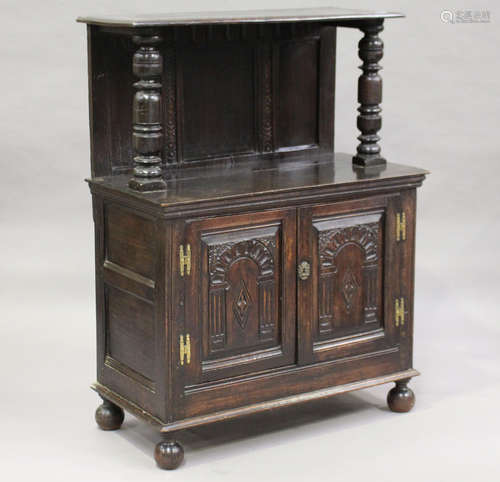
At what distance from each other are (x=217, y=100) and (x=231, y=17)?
0.62m

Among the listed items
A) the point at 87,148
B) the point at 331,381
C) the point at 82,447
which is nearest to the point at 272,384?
the point at 331,381

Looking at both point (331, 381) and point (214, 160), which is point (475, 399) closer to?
point (331, 381)

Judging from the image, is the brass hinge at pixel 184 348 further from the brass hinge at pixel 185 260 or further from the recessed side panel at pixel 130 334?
the brass hinge at pixel 185 260

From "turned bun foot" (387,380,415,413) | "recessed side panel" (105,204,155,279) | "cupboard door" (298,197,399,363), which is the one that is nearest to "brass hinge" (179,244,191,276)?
"recessed side panel" (105,204,155,279)

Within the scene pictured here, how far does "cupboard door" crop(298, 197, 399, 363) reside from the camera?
5332mm

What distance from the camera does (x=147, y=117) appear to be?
500 cm

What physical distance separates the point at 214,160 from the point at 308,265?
65 centimetres

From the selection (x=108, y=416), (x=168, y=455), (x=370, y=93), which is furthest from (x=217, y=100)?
(x=168, y=455)

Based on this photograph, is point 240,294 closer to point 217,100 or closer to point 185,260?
point 185,260

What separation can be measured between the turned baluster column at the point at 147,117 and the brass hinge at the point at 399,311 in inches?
44.4

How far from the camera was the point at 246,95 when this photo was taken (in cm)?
571

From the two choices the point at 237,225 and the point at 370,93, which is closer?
the point at 237,225

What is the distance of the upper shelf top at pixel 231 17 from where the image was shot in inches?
193

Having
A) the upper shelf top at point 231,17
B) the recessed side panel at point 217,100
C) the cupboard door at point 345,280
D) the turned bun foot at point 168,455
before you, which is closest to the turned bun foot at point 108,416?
the turned bun foot at point 168,455
